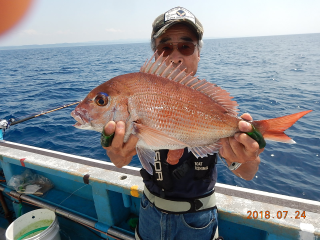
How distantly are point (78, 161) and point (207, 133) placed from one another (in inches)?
106

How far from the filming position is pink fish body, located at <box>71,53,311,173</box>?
5.77 ft

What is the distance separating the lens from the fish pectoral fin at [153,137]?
1.71 metres

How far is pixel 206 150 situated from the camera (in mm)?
1875

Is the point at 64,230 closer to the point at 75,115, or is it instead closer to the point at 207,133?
the point at 75,115

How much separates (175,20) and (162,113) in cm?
118

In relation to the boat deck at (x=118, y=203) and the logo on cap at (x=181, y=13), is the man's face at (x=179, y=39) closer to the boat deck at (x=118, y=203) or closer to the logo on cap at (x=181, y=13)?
the logo on cap at (x=181, y=13)

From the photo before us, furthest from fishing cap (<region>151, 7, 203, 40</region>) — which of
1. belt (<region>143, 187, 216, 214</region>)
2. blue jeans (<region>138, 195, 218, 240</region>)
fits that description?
blue jeans (<region>138, 195, 218, 240</region>)

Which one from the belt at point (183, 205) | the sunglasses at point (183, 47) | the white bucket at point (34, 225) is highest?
the sunglasses at point (183, 47)

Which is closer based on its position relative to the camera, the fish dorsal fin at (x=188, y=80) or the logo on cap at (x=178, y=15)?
the fish dorsal fin at (x=188, y=80)

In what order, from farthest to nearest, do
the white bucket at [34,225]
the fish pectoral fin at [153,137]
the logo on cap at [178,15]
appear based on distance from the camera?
the white bucket at [34,225] → the logo on cap at [178,15] → the fish pectoral fin at [153,137]

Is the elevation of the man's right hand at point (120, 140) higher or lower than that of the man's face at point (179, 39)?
lower
